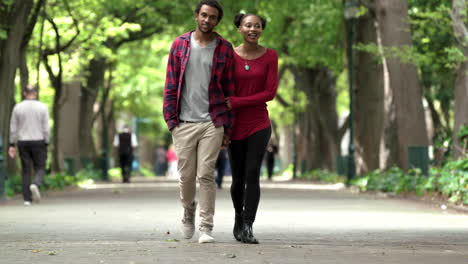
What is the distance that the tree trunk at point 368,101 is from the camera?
1114 inches

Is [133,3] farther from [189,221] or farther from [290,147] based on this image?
[290,147]

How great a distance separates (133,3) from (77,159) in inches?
222

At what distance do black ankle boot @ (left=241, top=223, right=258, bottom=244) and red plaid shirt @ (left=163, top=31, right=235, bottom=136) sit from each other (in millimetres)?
861

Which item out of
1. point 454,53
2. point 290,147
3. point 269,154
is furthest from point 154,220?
point 290,147

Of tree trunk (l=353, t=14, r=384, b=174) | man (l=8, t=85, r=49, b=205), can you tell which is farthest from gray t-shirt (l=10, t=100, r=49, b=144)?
tree trunk (l=353, t=14, r=384, b=174)

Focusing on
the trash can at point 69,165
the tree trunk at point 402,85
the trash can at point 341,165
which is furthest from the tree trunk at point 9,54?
the trash can at point 341,165

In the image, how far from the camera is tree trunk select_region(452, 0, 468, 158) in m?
19.2

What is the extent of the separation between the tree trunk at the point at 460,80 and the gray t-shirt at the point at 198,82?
366 inches

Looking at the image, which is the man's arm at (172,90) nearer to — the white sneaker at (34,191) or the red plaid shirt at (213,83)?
the red plaid shirt at (213,83)

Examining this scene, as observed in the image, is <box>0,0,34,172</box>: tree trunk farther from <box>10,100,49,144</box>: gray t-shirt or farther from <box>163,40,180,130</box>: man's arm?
<box>163,40,180,130</box>: man's arm

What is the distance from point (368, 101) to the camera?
2850cm

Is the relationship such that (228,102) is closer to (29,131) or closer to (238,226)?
(238,226)

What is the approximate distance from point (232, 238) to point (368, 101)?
17987 millimetres

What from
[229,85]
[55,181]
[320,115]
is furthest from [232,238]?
[320,115]
